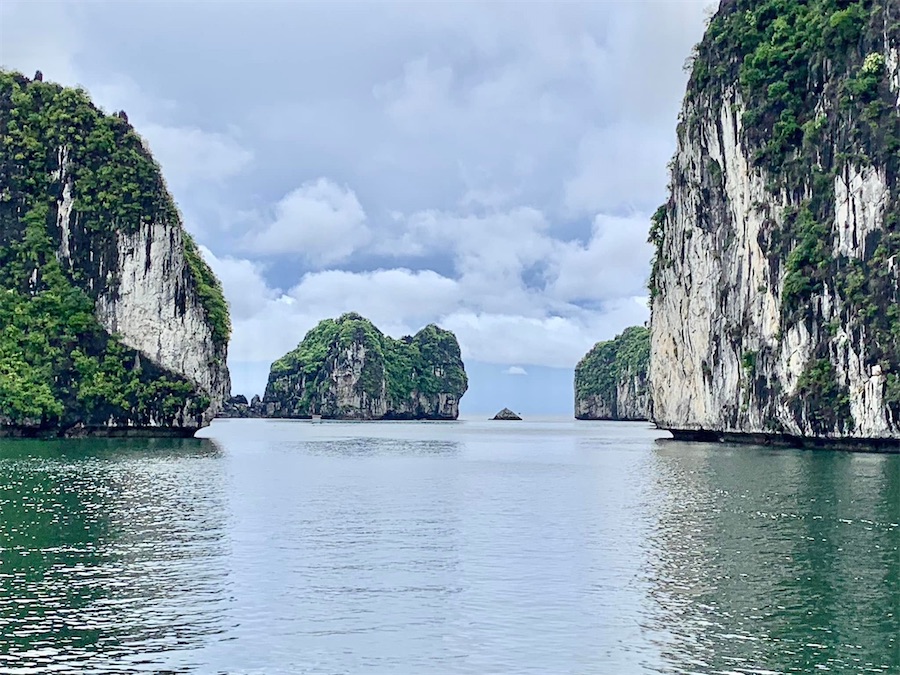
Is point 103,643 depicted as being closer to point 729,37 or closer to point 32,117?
point 729,37

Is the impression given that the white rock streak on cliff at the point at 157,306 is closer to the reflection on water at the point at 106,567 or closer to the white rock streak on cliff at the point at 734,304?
the reflection on water at the point at 106,567

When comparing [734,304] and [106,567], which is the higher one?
[734,304]

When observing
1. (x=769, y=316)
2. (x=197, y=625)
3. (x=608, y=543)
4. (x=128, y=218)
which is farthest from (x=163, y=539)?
(x=128, y=218)

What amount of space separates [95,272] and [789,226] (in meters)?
57.6

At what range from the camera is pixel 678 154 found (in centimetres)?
9244

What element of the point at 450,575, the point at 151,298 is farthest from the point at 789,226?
the point at 450,575

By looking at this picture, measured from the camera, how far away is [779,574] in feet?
81.5

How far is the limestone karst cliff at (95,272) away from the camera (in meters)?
85.1

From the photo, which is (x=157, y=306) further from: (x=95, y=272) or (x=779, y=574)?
(x=779, y=574)

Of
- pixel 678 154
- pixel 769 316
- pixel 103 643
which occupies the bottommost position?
pixel 103 643

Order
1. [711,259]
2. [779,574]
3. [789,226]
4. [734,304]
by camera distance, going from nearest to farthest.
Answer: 1. [779,574]
2. [789,226]
3. [734,304]
4. [711,259]

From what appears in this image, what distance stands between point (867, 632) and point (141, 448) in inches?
2444

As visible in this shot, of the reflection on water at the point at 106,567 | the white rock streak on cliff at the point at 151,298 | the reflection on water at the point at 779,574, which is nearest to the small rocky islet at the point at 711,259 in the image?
the white rock streak on cliff at the point at 151,298

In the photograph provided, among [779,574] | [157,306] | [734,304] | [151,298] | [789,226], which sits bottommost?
[779,574]
